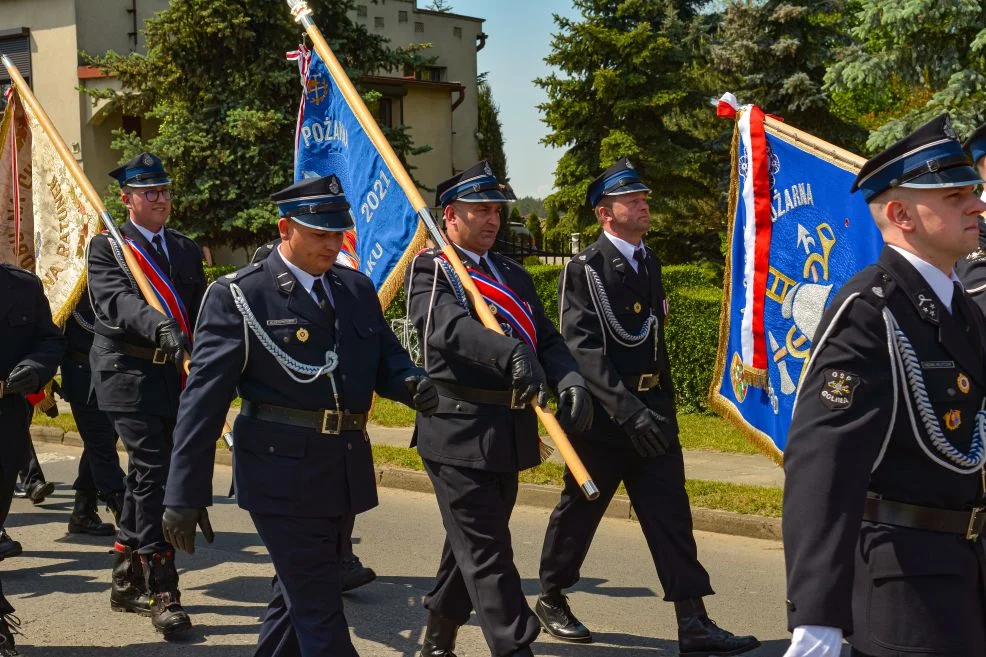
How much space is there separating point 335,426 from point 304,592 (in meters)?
0.64

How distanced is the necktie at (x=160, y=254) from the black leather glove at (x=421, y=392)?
2533mm

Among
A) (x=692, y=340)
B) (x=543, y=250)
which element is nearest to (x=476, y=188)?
(x=692, y=340)

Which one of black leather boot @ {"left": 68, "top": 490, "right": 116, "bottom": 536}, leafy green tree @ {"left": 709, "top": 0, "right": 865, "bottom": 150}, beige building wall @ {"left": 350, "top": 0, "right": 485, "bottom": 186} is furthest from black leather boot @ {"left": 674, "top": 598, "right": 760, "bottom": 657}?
beige building wall @ {"left": 350, "top": 0, "right": 485, "bottom": 186}

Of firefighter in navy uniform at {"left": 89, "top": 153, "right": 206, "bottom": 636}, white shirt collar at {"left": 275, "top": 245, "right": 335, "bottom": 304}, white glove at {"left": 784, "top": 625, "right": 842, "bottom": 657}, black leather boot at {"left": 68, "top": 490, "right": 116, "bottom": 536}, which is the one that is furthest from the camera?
black leather boot at {"left": 68, "top": 490, "right": 116, "bottom": 536}

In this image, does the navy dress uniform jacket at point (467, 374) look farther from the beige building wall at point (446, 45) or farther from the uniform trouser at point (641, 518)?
the beige building wall at point (446, 45)

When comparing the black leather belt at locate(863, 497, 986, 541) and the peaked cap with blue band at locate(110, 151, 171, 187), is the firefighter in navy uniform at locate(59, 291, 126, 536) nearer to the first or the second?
the peaked cap with blue band at locate(110, 151, 171, 187)

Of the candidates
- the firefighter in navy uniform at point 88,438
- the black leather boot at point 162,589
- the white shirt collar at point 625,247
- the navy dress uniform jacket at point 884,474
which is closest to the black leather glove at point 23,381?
the black leather boot at point 162,589

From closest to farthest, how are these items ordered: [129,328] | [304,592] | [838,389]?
[838,389]
[304,592]
[129,328]

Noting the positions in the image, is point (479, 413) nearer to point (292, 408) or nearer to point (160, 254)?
point (292, 408)

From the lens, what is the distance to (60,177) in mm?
7793

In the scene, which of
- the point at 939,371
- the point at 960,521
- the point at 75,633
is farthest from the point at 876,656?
the point at 75,633

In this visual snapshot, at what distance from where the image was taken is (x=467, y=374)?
201 inches

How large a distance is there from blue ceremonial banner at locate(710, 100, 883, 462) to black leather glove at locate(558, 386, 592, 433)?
1.24 m

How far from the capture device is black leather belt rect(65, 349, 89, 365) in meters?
8.18
